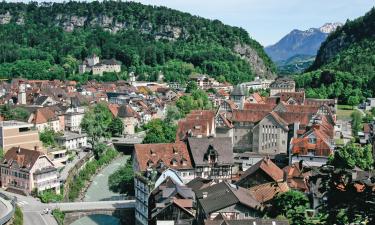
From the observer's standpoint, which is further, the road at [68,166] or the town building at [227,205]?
the road at [68,166]

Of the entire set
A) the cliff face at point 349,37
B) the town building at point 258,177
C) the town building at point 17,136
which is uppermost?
the cliff face at point 349,37

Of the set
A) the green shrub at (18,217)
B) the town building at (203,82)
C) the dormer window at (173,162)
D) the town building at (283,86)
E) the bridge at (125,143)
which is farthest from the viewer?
the town building at (203,82)

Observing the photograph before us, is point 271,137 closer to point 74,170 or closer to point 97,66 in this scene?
point 74,170

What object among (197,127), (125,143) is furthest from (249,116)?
(125,143)

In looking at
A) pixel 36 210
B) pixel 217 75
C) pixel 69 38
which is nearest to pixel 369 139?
pixel 36 210

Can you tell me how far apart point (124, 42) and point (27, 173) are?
263 ft

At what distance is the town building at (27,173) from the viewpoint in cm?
3081

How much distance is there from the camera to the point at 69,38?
111188 mm

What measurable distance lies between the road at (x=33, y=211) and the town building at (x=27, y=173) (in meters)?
1.00

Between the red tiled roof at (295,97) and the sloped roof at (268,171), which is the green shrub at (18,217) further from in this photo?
the red tiled roof at (295,97)

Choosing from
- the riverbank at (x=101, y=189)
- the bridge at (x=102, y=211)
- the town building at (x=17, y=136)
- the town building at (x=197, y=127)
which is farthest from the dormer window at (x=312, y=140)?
the town building at (x=17, y=136)

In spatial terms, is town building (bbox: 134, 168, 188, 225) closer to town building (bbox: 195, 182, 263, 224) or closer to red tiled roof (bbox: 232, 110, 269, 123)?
town building (bbox: 195, 182, 263, 224)

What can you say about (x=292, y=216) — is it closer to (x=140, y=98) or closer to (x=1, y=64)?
(x=140, y=98)

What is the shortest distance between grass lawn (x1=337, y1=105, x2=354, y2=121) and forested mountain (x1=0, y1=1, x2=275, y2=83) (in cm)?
3338
